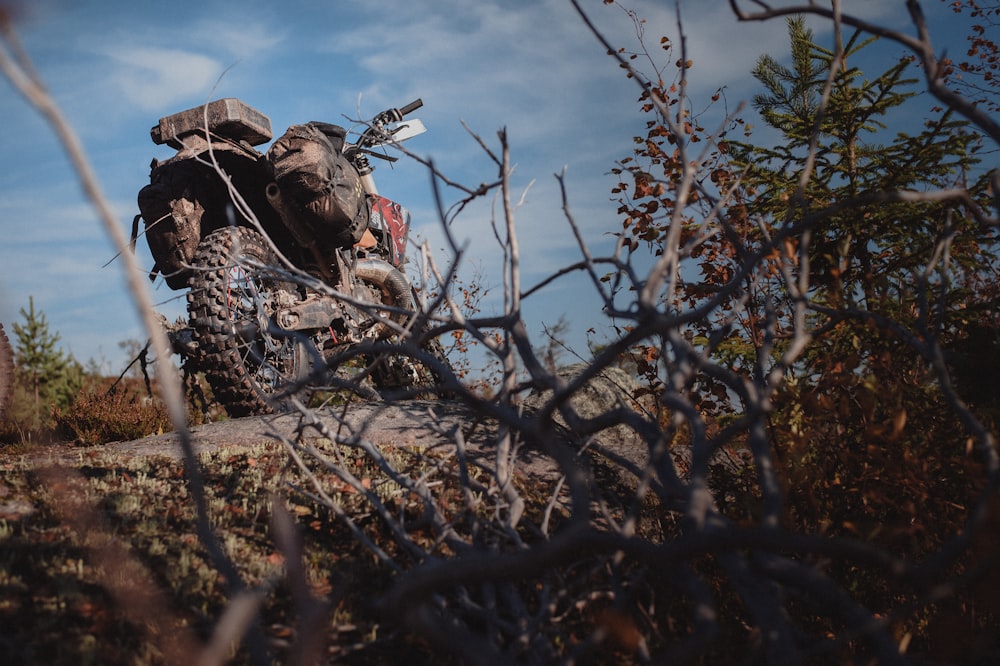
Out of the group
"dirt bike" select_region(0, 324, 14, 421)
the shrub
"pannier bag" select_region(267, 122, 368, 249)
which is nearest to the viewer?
"dirt bike" select_region(0, 324, 14, 421)

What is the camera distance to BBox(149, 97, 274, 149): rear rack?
6188mm

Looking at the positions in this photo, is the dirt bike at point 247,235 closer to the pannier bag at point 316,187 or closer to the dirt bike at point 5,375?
the pannier bag at point 316,187

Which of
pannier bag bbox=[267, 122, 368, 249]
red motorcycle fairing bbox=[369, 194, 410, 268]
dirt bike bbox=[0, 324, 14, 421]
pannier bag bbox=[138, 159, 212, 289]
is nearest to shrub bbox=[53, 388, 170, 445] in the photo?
dirt bike bbox=[0, 324, 14, 421]

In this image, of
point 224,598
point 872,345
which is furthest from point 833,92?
point 224,598

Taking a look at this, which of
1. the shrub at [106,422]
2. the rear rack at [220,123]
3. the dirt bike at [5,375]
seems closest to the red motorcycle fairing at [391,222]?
the rear rack at [220,123]

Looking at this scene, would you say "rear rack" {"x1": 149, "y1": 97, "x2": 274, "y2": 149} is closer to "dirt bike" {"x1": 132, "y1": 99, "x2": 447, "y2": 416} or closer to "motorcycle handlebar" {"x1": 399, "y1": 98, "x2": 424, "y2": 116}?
"dirt bike" {"x1": 132, "y1": 99, "x2": 447, "y2": 416}

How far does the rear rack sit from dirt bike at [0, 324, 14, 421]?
235cm

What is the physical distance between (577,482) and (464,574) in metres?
0.28

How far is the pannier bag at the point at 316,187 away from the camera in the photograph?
6184 mm

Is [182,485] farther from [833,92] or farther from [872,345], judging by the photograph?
[833,92]

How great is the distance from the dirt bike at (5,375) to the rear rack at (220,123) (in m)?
2.35

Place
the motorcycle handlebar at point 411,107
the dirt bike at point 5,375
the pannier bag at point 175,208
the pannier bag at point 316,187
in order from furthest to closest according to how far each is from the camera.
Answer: the motorcycle handlebar at point 411,107 < the pannier bag at point 175,208 < the pannier bag at point 316,187 < the dirt bike at point 5,375

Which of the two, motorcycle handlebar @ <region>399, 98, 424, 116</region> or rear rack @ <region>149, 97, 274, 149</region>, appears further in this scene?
motorcycle handlebar @ <region>399, 98, 424, 116</region>

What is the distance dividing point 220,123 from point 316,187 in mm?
1195
